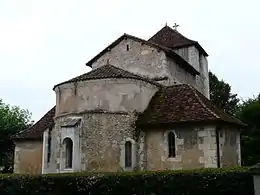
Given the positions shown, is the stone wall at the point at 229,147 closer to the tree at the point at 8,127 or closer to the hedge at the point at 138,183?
the hedge at the point at 138,183

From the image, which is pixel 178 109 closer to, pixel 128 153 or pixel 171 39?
pixel 128 153

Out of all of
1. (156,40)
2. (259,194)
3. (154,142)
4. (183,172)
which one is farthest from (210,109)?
(156,40)

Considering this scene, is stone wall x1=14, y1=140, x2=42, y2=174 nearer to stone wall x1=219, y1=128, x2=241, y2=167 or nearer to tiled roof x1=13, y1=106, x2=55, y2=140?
tiled roof x1=13, y1=106, x2=55, y2=140

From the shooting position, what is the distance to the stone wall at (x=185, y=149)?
67.6 feet

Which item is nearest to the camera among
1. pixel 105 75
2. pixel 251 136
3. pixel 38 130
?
→ pixel 105 75

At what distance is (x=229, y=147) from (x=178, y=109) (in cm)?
324

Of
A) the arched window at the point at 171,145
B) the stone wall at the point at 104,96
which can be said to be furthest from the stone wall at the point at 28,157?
the arched window at the point at 171,145

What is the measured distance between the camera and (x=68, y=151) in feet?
72.1

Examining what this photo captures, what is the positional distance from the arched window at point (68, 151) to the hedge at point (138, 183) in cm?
353

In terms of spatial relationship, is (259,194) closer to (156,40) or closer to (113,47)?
(113,47)

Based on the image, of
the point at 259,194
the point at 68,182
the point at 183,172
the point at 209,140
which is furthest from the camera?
the point at 209,140

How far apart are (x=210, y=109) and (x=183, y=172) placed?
24.1 ft

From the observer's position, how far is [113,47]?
2970 centimetres

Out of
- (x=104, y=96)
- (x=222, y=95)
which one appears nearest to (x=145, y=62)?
(x=104, y=96)
